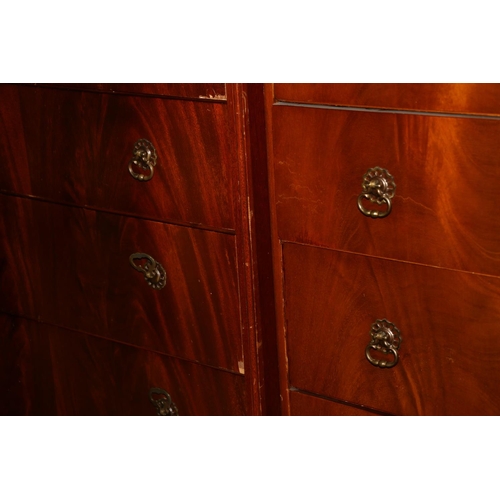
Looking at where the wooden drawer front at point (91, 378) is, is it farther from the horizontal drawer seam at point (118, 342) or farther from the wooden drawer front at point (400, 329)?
the wooden drawer front at point (400, 329)

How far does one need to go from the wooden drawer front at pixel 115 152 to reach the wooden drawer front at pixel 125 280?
29mm

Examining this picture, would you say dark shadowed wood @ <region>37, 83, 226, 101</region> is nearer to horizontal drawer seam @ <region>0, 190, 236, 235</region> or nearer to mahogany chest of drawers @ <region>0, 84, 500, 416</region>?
mahogany chest of drawers @ <region>0, 84, 500, 416</region>

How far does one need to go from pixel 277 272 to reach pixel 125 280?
249 mm

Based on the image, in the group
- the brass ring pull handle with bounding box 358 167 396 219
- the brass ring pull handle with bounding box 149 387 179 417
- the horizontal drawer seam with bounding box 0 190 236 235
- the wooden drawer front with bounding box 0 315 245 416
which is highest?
the horizontal drawer seam with bounding box 0 190 236 235

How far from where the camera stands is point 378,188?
1059mm

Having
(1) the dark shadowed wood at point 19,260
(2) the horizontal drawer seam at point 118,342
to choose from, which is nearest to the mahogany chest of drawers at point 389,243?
(2) the horizontal drawer seam at point 118,342

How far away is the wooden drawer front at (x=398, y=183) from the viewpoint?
3.26ft

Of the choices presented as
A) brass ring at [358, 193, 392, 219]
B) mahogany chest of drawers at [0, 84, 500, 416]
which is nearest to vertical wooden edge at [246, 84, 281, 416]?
mahogany chest of drawers at [0, 84, 500, 416]

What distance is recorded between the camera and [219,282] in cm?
122

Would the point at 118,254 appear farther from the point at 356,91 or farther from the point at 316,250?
the point at 356,91

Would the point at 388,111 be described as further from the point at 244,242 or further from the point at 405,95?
the point at 244,242

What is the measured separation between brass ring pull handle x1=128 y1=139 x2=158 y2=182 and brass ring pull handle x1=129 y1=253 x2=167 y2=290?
0.40 feet

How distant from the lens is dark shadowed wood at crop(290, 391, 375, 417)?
47.5 inches

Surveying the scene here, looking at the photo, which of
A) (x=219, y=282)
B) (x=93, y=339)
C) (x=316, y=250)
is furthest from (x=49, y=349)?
(x=316, y=250)
